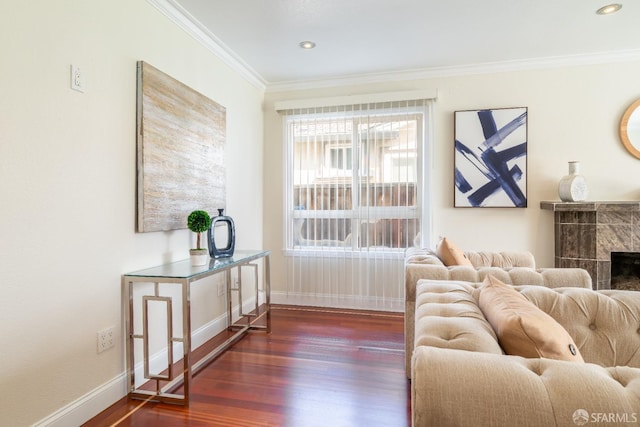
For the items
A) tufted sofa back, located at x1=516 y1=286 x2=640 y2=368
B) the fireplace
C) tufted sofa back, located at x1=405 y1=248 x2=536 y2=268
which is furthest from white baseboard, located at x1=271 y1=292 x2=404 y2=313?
tufted sofa back, located at x1=516 y1=286 x2=640 y2=368

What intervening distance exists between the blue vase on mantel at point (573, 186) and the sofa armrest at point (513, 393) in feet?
9.37

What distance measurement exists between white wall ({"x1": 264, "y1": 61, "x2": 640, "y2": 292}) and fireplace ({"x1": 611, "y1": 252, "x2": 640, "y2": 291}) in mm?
536

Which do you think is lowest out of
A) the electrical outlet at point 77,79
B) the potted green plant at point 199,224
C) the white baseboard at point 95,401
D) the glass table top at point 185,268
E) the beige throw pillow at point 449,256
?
the white baseboard at point 95,401

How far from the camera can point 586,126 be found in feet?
10.9

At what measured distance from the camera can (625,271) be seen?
3307mm

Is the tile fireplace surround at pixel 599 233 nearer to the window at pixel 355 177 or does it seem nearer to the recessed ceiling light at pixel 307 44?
the window at pixel 355 177

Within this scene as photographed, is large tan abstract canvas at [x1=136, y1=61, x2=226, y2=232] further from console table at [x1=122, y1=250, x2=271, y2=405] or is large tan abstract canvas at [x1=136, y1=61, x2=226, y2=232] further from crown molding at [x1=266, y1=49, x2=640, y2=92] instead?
crown molding at [x1=266, y1=49, x2=640, y2=92]

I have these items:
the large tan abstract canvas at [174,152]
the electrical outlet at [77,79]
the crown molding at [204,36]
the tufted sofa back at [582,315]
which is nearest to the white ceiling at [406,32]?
the crown molding at [204,36]

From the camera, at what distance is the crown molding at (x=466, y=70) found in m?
3.25

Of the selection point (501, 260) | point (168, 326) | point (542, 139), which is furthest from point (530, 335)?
point (542, 139)

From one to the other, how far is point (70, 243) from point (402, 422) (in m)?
1.92

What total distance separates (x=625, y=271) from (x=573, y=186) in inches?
40.0

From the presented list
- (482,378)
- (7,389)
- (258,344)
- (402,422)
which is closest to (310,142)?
(258,344)

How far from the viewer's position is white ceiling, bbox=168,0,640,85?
2436 mm
